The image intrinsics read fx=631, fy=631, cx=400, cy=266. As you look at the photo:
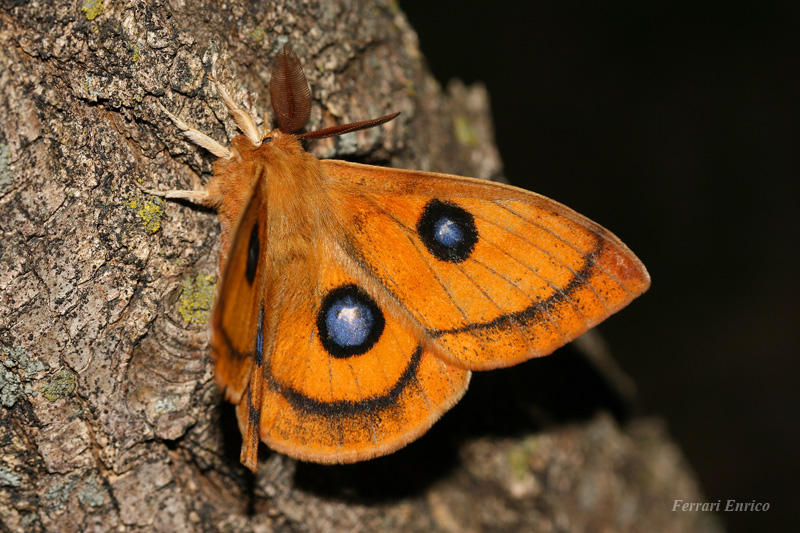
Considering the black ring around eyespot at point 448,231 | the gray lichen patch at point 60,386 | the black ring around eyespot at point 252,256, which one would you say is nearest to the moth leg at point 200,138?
the black ring around eyespot at point 252,256

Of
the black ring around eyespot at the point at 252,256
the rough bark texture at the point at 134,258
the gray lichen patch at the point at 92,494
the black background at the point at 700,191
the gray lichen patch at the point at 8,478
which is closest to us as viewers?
the black ring around eyespot at the point at 252,256

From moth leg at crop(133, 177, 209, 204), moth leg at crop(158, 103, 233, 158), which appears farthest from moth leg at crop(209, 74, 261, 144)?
moth leg at crop(133, 177, 209, 204)

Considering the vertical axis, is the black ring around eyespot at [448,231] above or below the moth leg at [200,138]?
below

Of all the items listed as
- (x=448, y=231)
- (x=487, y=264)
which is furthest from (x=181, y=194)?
(x=487, y=264)

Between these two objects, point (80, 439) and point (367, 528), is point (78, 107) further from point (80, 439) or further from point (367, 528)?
point (367, 528)

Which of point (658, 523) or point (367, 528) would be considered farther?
point (658, 523)

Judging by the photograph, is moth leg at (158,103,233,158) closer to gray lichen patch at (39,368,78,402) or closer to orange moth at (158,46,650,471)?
orange moth at (158,46,650,471)

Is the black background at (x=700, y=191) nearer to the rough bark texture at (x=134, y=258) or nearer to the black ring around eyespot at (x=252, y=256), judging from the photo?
the rough bark texture at (x=134, y=258)

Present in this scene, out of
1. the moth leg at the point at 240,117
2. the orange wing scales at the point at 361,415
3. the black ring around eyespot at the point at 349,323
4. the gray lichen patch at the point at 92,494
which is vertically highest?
the moth leg at the point at 240,117

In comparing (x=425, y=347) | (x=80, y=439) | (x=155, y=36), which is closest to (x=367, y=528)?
(x=425, y=347)
